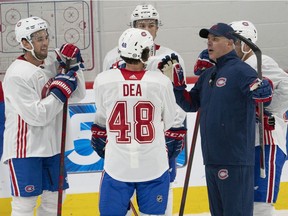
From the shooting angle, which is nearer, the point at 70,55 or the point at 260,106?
the point at 260,106

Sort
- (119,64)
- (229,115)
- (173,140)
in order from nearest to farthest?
(229,115), (119,64), (173,140)

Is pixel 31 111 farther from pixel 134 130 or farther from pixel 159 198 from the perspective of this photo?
pixel 159 198

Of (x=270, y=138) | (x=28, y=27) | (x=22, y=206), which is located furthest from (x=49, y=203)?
(x=270, y=138)

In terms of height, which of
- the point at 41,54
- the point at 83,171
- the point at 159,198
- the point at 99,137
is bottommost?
the point at 83,171

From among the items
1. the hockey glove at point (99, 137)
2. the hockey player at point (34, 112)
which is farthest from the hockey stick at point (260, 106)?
the hockey player at point (34, 112)

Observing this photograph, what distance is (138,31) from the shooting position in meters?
3.46

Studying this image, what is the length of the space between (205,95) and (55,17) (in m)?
1.76

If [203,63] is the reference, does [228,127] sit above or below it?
below

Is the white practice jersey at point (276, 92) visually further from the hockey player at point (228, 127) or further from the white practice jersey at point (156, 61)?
the white practice jersey at point (156, 61)

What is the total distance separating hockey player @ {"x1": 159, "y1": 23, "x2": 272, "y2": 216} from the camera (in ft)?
11.5

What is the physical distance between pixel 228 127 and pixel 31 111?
39.3 inches

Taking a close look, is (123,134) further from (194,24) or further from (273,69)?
(194,24)

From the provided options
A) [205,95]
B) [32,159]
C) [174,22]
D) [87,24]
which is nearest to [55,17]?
[87,24]

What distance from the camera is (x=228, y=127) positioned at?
350 cm
